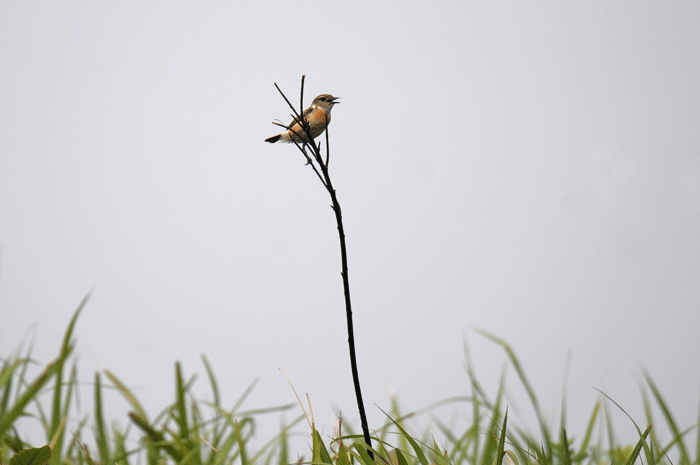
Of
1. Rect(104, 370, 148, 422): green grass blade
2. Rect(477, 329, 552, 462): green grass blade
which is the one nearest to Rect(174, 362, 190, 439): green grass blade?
Rect(104, 370, 148, 422): green grass blade

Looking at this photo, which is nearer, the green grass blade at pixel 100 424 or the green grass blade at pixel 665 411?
the green grass blade at pixel 665 411

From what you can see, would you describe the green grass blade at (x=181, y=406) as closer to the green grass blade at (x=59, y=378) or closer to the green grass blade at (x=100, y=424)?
the green grass blade at (x=100, y=424)

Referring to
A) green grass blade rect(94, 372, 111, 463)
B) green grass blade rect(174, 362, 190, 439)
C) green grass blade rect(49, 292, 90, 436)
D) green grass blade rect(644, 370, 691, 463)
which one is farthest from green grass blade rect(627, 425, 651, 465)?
green grass blade rect(49, 292, 90, 436)

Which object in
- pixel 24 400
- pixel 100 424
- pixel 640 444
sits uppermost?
pixel 24 400

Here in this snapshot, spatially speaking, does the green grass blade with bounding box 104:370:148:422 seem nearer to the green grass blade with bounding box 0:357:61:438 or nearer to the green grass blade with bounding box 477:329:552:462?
the green grass blade with bounding box 0:357:61:438

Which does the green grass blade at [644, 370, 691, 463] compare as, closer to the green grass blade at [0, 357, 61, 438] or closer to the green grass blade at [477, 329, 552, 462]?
the green grass blade at [477, 329, 552, 462]

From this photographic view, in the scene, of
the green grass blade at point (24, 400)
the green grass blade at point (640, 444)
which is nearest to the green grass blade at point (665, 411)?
the green grass blade at point (640, 444)

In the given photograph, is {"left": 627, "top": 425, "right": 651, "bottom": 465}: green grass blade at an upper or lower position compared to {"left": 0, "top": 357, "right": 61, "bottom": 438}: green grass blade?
lower

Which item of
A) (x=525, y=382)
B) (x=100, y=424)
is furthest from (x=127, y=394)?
(x=525, y=382)

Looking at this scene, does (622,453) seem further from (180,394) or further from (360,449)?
(180,394)

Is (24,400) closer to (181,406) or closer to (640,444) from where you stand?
(181,406)

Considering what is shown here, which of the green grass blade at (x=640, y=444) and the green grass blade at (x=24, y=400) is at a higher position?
the green grass blade at (x=24, y=400)

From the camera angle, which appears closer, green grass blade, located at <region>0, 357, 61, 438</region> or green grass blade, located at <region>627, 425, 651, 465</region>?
green grass blade, located at <region>627, 425, 651, 465</region>

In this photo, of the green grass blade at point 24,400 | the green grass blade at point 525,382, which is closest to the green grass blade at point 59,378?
the green grass blade at point 24,400
